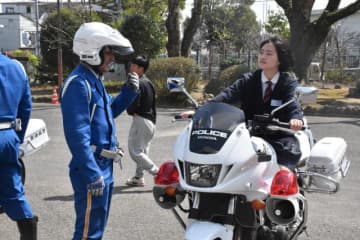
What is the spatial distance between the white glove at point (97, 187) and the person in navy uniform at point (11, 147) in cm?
91

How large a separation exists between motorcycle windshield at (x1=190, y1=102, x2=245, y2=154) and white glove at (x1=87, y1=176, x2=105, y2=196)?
633 millimetres

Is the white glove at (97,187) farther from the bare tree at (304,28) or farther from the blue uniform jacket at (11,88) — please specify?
the bare tree at (304,28)

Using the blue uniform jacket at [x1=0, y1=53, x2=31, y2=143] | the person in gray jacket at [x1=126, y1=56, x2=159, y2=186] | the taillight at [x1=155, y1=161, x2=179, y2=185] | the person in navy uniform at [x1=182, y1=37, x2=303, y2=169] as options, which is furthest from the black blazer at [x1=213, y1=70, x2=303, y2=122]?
the person in gray jacket at [x1=126, y1=56, x2=159, y2=186]

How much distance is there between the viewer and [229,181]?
3.33 metres

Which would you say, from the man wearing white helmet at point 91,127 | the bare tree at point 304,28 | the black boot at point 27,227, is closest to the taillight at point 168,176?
the man wearing white helmet at point 91,127

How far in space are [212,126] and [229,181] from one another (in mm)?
365

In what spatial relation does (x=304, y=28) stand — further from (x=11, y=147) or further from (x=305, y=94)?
(x=11, y=147)

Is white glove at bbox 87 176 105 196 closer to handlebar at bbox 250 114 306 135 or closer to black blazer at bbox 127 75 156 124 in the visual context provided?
handlebar at bbox 250 114 306 135

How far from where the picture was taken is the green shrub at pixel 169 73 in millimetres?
18906

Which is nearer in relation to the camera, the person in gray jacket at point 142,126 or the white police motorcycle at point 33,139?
the white police motorcycle at point 33,139

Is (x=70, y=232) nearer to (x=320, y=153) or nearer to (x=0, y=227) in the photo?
(x=0, y=227)

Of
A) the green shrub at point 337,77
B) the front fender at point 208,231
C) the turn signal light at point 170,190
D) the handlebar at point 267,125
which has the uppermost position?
the handlebar at point 267,125

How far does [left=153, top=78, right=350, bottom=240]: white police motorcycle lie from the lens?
3.35 metres

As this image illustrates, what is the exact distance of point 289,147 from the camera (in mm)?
4148
